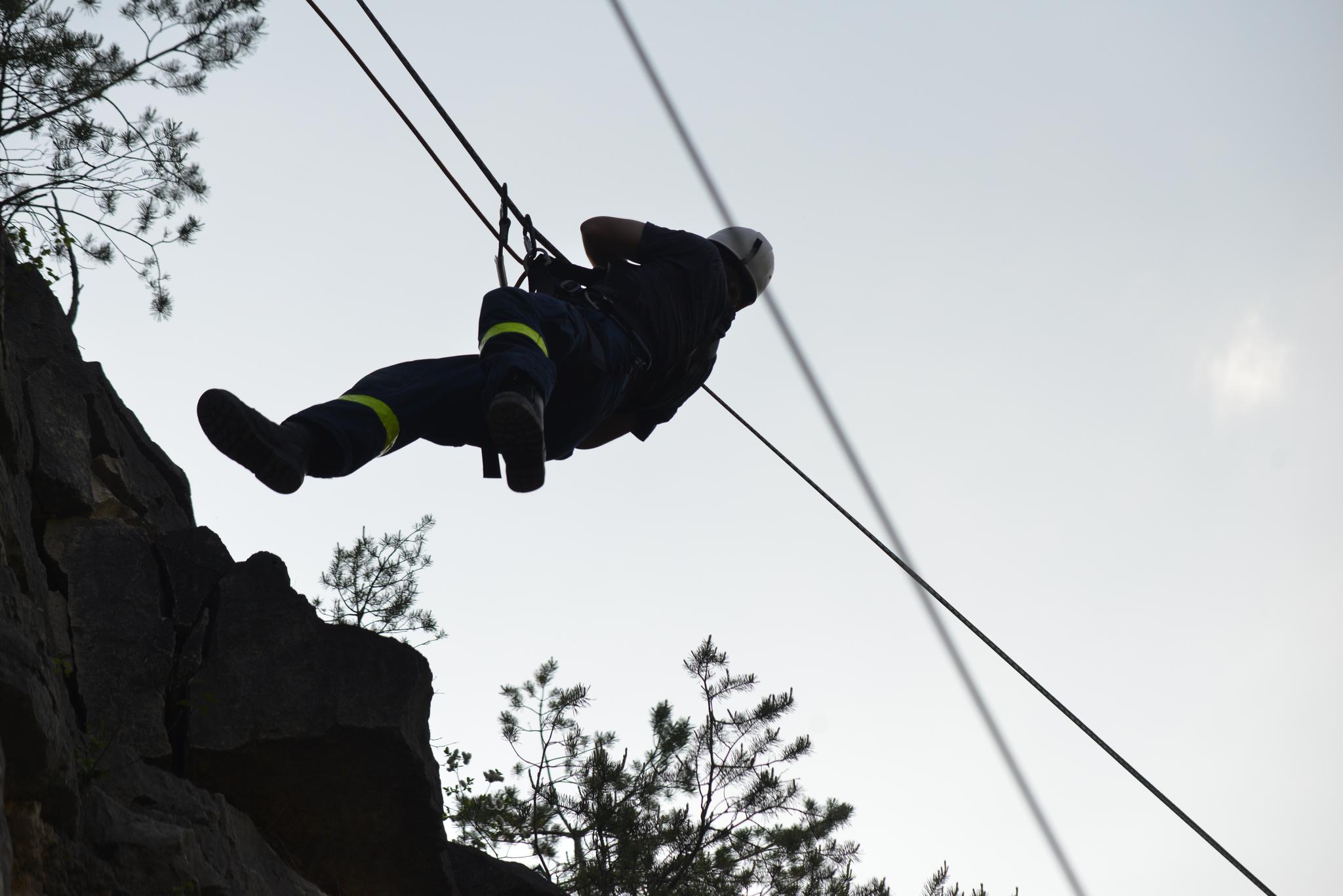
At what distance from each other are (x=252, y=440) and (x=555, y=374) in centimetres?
85

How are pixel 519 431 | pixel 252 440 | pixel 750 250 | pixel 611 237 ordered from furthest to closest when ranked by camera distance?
pixel 750 250 → pixel 611 237 → pixel 519 431 → pixel 252 440

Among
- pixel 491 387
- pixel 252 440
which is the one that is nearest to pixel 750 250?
pixel 491 387

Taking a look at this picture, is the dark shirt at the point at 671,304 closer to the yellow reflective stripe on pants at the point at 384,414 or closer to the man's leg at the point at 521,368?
the man's leg at the point at 521,368

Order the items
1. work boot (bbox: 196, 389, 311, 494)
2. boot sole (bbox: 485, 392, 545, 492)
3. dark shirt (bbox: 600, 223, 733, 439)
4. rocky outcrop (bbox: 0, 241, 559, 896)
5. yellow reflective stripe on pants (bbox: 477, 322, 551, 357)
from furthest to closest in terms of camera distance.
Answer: dark shirt (bbox: 600, 223, 733, 439) → rocky outcrop (bbox: 0, 241, 559, 896) → yellow reflective stripe on pants (bbox: 477, 322, 551, 357) → boot sole (bbox: 485, 392, 545, 492) → work boot (bbox: 196, 389, 311, 494)

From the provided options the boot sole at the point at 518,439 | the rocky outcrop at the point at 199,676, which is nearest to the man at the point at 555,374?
the boot sole at the point at 518,439

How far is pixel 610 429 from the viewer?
15.3 ft

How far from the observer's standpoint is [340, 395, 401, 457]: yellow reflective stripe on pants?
3.58 meters

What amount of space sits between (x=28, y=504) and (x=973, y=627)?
3.12 m

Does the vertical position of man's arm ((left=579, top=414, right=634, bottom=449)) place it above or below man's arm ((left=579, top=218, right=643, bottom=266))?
below

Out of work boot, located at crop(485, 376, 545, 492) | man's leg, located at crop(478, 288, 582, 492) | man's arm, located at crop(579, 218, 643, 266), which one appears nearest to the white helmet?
man's arm, located at crop(579, 218, 643, 266)

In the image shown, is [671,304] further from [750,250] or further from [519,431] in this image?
Answer: [519,431]

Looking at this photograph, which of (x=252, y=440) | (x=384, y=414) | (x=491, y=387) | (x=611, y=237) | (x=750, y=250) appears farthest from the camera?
(x=750, y=250)

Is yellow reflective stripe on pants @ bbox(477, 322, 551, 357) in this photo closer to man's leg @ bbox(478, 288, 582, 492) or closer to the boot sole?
man's leg @ bbox(478, 288, 582, 492)

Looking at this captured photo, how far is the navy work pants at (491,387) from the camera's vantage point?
135 inches
